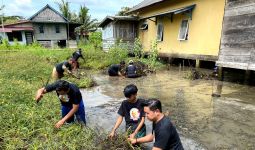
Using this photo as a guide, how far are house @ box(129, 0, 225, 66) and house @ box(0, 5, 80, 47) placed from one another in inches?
864

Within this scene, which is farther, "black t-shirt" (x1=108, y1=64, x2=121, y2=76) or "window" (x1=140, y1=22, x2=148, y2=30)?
"window" (x1=140, y1=22, x2=148, y2=30)

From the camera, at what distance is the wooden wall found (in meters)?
8.91

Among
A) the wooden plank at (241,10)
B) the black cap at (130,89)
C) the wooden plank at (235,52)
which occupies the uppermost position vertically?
the wooden plank at (241,10)

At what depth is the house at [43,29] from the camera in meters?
35.3

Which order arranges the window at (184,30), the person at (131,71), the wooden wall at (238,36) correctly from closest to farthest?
the wooden wall at (238,36)
the person at (131,71)
the window at (184,30)

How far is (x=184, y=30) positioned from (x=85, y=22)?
1159 inches

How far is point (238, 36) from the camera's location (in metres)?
9.48

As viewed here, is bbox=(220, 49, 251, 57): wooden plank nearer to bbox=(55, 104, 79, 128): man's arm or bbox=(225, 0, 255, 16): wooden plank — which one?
bbox=(225, 0, 255, 16): wooden plank

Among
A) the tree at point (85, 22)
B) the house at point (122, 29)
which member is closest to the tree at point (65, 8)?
the tree at point (85, 22)

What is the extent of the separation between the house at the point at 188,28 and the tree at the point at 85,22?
Answer: 79.2 ft

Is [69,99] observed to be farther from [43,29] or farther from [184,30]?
[43,29]

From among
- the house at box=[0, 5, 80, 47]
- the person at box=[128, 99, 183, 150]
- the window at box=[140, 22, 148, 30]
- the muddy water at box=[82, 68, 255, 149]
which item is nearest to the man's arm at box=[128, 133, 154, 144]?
the person at box=[128, 99, 183, 150]

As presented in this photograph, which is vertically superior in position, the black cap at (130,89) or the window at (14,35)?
the window at (14,35)

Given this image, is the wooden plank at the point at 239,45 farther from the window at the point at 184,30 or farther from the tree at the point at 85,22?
the tree at the point at 85,22
